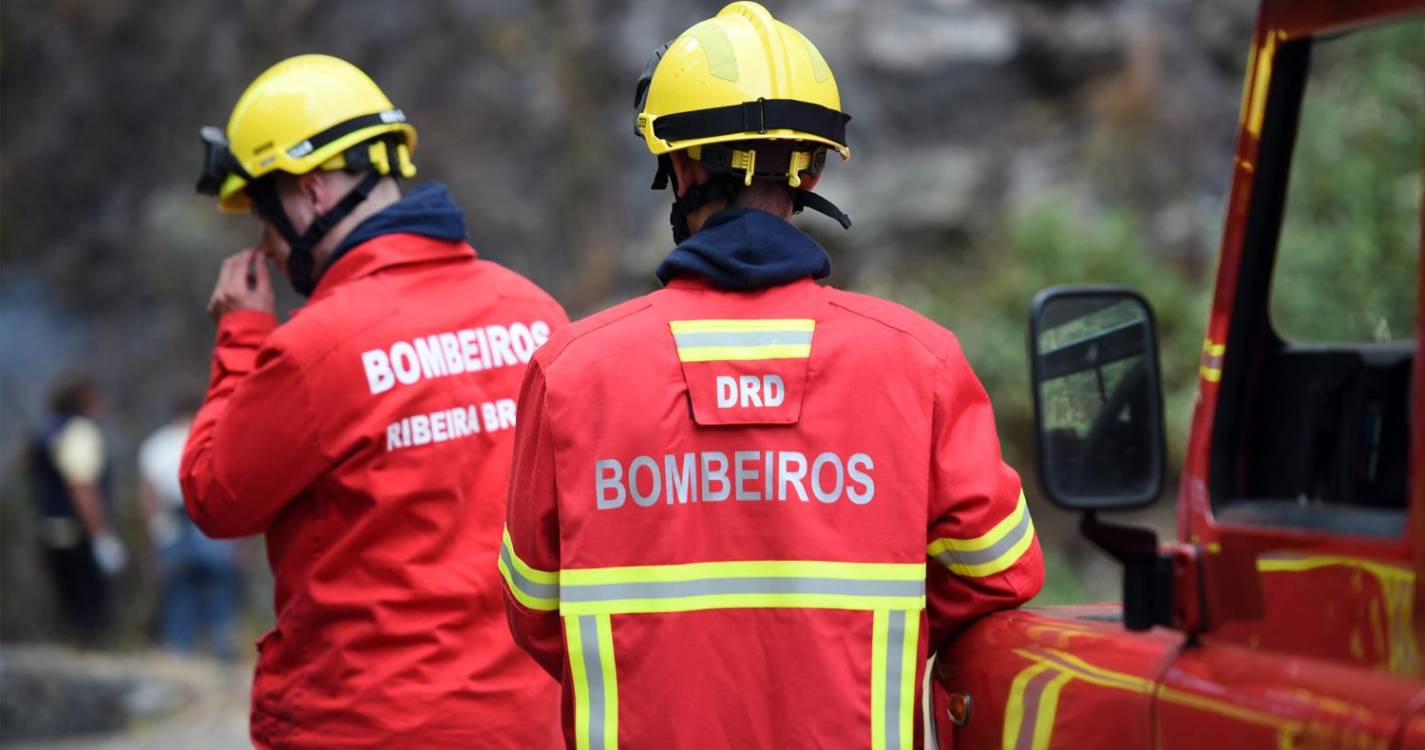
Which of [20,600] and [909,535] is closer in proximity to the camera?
[909,535]

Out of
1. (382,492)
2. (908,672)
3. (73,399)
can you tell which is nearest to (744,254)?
(908,672)

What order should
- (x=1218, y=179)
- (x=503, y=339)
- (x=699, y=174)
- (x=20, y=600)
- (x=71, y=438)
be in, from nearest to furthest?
(x=699, y=174) < (x=503, y=339) < (x=71, y=438) < (x=20, y=600) < (x=1218, y=179)

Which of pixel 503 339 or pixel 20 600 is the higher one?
pixel 503 339

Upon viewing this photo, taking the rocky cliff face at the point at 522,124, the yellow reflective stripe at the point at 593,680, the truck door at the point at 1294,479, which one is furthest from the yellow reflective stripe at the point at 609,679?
the rocky cliff face at the point at 522,124

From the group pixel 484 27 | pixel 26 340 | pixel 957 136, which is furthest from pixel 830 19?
pixel 26 340

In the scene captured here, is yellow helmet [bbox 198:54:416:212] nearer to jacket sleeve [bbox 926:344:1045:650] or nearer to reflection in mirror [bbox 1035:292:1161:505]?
jacket sleeve [bbox 926:344:1045:650]

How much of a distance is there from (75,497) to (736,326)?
10320 millimetres

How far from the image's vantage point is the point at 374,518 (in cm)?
360

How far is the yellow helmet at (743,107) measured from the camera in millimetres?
2812

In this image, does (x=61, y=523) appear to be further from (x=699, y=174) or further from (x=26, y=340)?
(x=699, y=174)

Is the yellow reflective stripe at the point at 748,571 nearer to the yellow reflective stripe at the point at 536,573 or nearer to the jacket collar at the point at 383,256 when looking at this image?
the yellow reflective stripe at the point at 536,573

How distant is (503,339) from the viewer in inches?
152

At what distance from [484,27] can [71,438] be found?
675cm

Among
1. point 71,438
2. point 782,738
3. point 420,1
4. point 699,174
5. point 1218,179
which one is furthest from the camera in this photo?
point 420,1
